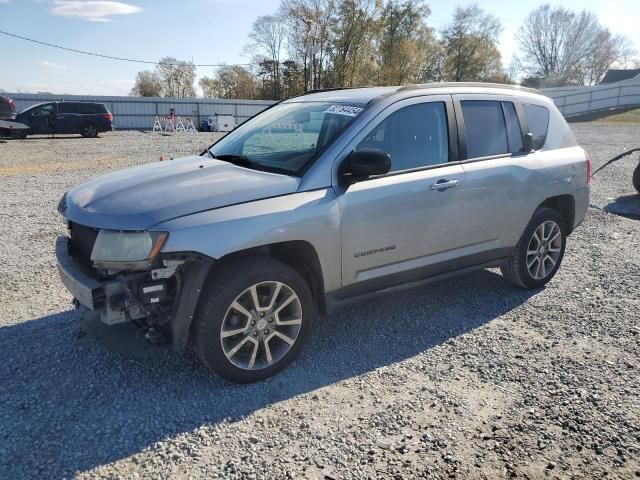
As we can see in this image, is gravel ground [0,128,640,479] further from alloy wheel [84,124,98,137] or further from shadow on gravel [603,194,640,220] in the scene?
alloy wheel [84,124,98,137]

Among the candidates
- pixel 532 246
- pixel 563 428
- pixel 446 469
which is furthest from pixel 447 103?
pixel 446 469

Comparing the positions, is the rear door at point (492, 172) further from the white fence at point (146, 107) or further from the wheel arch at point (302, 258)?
the white fence at point (146, 107)

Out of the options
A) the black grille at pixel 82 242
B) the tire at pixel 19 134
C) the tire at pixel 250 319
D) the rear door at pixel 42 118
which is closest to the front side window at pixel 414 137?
the tire at pixel 250 319

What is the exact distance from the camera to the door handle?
389cm

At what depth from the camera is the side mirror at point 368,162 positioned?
133 inches

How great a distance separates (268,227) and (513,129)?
108 inches

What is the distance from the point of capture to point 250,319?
3.24 m

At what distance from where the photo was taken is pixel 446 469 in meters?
2.61

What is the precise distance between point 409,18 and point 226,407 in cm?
5893

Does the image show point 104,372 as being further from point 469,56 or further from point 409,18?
point 469,56

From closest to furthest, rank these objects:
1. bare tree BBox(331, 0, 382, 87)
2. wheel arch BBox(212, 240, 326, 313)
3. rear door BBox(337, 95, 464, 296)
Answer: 1. wheel arch BBox(212, 240, 326, 313)
2. rear door BBox(337, 95, 464, 296)
3. bare tree BBox(331, 0, 382, 87)

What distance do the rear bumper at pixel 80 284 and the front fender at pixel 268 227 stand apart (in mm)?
486

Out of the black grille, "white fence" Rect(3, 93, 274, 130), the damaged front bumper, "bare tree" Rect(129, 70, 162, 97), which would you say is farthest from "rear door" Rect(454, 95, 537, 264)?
"bare tree" Rect(129, 70, 162, 97)

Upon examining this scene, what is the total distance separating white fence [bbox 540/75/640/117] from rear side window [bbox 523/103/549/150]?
3720 centimetres
